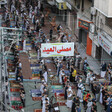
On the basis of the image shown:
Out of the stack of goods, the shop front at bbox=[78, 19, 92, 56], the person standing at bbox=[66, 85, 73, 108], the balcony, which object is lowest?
the stack of goods

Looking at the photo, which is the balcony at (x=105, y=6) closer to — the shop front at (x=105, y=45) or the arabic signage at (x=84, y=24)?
the shop front at (x=105, y=45)

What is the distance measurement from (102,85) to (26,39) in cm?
1335

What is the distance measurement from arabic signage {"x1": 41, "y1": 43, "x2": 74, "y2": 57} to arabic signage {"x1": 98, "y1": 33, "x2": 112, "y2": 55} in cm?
360

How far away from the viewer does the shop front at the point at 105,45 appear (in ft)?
87.5

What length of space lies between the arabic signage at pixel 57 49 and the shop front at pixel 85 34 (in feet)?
28.7

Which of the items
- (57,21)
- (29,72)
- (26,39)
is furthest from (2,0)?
(29,72)

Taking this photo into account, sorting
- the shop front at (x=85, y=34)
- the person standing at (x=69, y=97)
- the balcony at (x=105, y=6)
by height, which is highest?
the balcony at (x=105, y=6)

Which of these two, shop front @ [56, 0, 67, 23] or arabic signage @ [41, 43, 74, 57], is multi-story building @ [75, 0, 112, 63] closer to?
arabic signage @ [41, 43, 74, 57]

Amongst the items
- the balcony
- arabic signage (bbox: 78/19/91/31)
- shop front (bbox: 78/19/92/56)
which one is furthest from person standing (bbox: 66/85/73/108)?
arabic signage (bbox: 78/19/91/31)

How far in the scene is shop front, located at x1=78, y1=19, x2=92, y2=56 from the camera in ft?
107

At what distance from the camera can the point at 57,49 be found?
23656 millimetres

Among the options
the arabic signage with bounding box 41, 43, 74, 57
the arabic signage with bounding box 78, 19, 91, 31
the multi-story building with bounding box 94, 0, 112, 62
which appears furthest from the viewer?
the arabic signage with bounding box 78, 19, 91, 31

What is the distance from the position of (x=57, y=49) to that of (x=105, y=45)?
5215mm

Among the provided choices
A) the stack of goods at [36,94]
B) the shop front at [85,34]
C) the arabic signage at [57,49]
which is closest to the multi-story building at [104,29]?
the shop front at [85,34]
